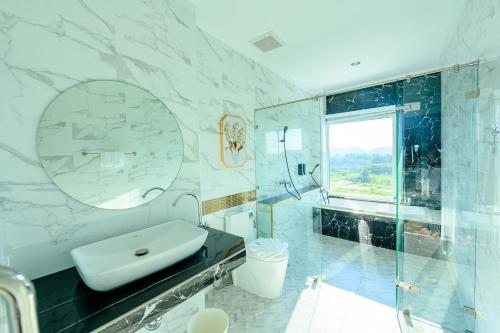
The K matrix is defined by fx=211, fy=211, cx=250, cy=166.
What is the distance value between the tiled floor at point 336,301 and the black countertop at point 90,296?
3.40ft

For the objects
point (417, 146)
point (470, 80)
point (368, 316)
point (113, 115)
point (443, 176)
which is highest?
point (470, 80)

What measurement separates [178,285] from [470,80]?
2.56m

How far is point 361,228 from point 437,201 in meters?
1.13

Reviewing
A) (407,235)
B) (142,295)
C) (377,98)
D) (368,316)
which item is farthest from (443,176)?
(142,295)

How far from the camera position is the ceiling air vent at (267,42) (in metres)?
2.13

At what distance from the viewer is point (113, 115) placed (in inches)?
53.2

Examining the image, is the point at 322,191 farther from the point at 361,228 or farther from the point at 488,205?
the point at 488,205

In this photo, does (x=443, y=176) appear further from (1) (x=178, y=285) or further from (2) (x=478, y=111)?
(1) (x=178, y=285)

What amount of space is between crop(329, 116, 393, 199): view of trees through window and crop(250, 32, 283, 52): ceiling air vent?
2.18 meters

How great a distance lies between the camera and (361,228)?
3400 millimetres

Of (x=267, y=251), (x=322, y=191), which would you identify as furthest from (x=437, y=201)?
(x=267, y=251)

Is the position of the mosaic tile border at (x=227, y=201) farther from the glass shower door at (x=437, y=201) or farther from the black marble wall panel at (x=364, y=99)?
the black marble wall panel at (x=364, y=99)

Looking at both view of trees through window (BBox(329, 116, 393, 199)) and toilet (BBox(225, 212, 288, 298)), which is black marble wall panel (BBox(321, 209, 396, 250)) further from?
toilet (BBox(225, 212, 288, 298))

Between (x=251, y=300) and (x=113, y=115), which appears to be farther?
(x=251, y=300)
